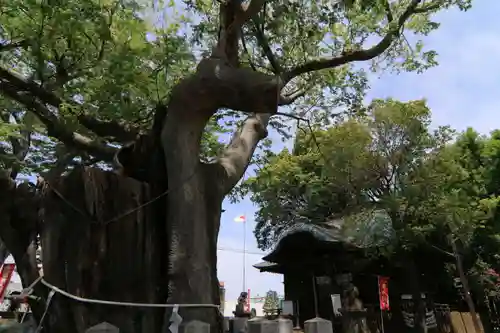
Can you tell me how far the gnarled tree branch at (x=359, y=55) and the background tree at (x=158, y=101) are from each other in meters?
0.03

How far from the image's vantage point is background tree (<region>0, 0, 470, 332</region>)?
5.80m

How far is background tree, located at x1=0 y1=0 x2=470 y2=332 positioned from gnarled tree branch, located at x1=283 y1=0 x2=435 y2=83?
26 millimetres

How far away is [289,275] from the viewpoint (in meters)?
19.0

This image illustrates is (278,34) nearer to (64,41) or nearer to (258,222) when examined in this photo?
(64,41)

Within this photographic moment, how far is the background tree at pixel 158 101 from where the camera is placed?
580cm

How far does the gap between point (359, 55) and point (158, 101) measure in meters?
3.72

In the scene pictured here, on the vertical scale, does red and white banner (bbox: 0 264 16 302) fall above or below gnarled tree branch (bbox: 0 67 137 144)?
below

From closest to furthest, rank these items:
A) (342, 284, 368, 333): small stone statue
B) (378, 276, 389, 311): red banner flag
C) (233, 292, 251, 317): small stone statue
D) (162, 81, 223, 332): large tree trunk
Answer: (162, 81, 223, 332): large tree trunk → (233, 292, 251, 317): small stone statue → (342, 284, 368, 333): small stone statue → (378, 276, 389, 311): red banner flag

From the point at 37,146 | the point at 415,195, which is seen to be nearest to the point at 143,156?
the point at 37,146

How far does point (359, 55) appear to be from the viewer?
8.41 metres

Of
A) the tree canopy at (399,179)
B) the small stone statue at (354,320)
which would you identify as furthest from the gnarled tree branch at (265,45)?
the small stone statue at (354,320)

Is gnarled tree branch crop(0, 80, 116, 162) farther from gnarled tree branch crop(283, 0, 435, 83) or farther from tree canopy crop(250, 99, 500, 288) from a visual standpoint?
tree canopy crop(250, 99, 500, 288)

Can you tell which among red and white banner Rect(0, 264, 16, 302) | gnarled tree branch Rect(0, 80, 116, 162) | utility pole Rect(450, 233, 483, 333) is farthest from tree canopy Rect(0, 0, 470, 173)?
utility pole Rect(450, 233, 483, 333)

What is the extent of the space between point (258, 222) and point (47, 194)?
25.7m
